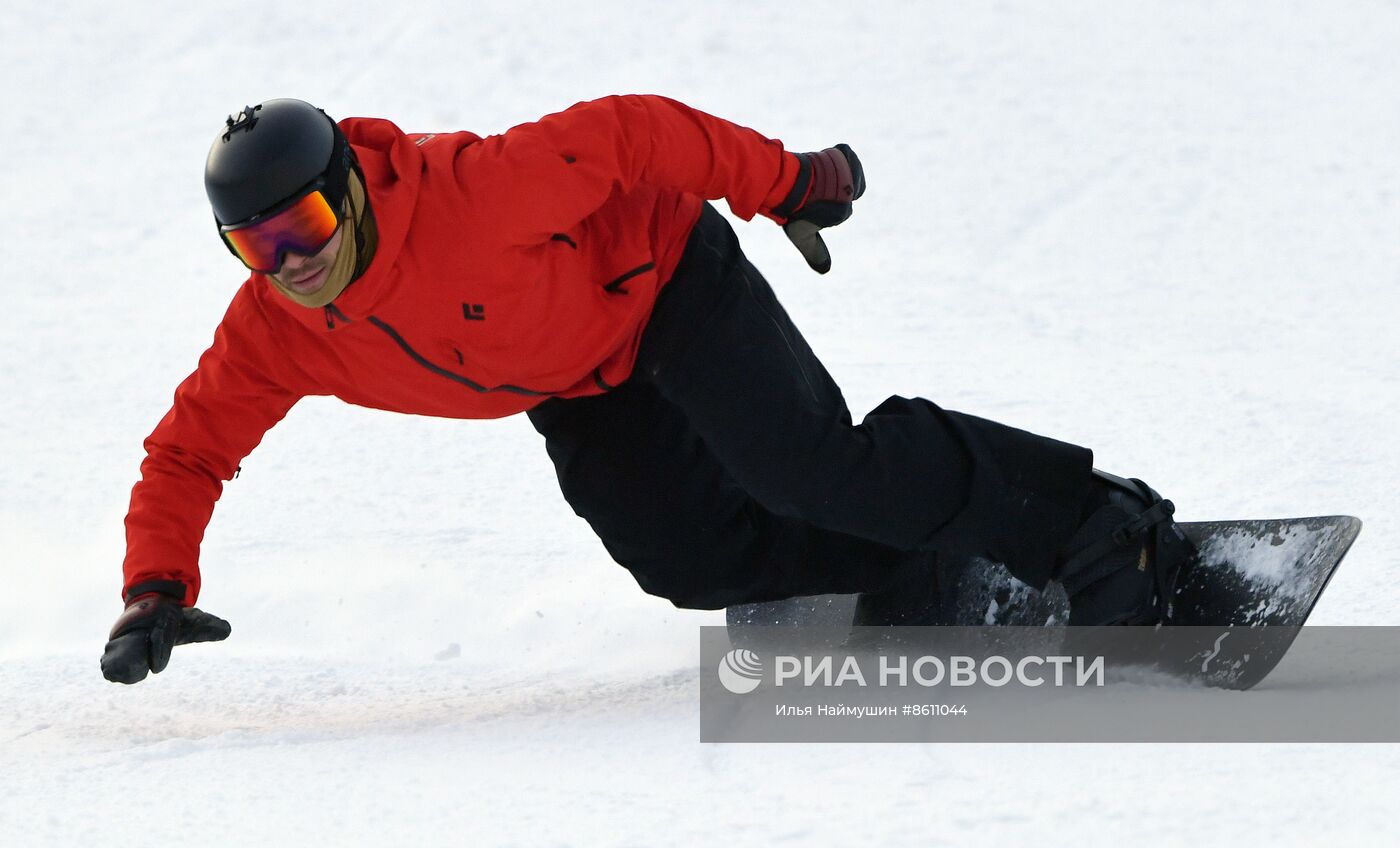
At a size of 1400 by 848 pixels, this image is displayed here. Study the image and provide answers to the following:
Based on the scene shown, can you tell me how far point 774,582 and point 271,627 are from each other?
4.30 ft

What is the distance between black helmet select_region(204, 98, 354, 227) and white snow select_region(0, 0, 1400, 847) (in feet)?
2.90

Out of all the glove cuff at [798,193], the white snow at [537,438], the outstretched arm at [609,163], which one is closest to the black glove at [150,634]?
the white snow at [537,438]

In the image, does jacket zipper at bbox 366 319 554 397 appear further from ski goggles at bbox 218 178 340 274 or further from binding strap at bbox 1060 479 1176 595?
binding strap at bbox 1060 479 1176 595

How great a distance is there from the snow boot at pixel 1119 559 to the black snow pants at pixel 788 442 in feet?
0.14

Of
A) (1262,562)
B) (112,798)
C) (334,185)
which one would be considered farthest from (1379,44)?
(112,798)

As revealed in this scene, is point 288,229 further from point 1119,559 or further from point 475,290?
point 1119,559

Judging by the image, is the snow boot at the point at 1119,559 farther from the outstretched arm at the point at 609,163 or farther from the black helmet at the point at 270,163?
the black helmet at the point at 270,163

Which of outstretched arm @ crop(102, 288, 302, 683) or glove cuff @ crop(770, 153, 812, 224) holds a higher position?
glove cuff @ crop(770, 153, 812, 224)

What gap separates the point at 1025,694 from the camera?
2576 millimetres

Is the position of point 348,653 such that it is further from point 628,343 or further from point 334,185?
point 334,185

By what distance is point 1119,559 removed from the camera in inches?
108

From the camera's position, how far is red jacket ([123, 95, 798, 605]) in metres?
2.46

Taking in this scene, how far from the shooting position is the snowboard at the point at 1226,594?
2.63 metres

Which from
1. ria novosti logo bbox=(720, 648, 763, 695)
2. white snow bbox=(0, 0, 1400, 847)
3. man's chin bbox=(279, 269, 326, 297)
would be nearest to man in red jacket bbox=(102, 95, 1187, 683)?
man's chin bbox=(279, 269, 326, 297)
